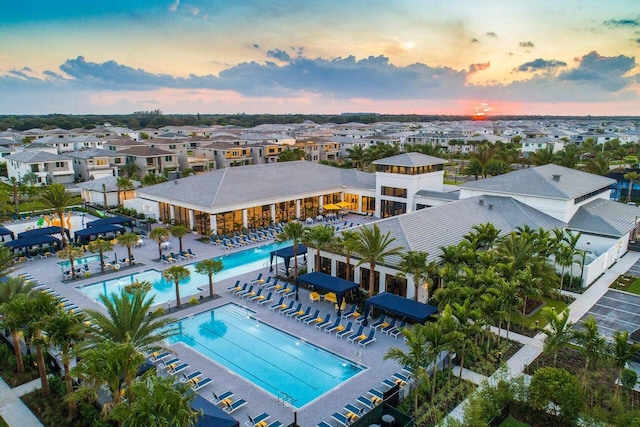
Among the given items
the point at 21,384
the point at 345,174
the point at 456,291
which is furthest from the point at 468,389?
the point at 345,174

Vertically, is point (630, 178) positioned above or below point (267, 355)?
above

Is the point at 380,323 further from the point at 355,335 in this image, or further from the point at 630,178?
the point at 630,178

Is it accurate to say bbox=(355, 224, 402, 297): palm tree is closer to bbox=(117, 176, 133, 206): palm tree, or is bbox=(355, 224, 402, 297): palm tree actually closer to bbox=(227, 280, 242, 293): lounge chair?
bbox=(227, 280, 242, 293): lounge chair

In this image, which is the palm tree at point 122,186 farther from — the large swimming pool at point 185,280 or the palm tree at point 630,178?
the palm tree at point 630,178

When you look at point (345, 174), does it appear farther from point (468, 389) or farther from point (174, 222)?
point (468, 389)

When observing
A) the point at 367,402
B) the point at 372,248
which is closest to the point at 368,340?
the point at 367,402

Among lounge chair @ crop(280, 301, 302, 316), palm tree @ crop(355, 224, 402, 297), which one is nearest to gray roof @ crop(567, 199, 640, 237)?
palm tree @ crop(355, 224, 402, 297)
